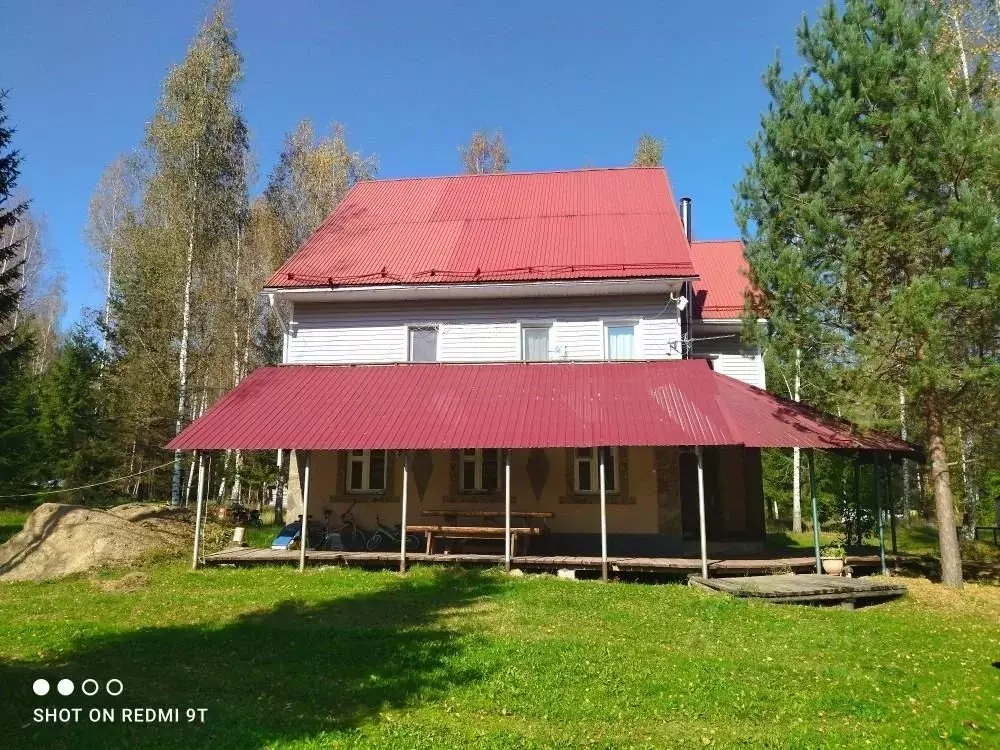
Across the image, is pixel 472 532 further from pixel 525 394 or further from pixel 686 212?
pixel 686 212

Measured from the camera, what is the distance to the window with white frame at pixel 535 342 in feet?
57.4

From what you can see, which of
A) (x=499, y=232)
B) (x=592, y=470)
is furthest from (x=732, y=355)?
(x=499, y=232)

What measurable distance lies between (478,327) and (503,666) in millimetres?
10968

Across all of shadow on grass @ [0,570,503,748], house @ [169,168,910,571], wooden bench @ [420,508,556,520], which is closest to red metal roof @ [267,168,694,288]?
house @ [169,168,910,571]

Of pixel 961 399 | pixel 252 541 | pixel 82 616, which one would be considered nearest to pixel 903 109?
pixel 961 399

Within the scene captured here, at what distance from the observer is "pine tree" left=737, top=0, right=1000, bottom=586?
11.8 meters

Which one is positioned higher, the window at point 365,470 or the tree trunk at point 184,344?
the tree trunk at point 184,344

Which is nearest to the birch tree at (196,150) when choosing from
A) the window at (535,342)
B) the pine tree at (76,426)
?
the pine tree at (76,426)

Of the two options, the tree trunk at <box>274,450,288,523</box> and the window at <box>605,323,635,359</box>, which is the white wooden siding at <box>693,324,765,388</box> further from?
the tree trunk at <box>274,450,288,523</box>

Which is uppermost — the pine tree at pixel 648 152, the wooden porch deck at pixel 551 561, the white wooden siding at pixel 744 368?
the pine tree at pixel 648 152

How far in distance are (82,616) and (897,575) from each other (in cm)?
1579

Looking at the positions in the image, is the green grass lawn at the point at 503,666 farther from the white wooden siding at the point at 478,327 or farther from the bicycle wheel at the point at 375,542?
the white wooden siding at the point at 478,327

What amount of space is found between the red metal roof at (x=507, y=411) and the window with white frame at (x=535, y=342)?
59 cm

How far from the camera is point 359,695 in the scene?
682 cm
